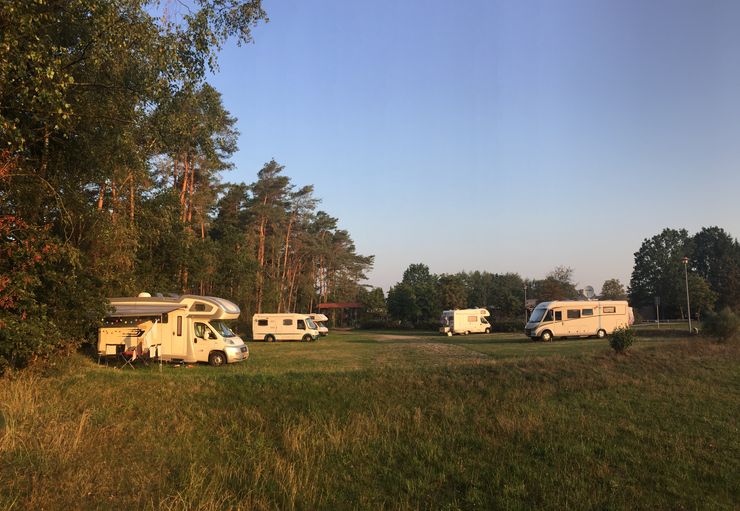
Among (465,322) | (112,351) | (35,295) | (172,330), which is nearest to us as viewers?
Result: (35,295)

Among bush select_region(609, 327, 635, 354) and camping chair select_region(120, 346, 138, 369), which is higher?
bush select_region(609, 327, 635, 354)

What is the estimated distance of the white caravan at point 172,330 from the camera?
17234 millimetres

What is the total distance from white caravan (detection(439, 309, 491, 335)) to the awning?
30.9 m

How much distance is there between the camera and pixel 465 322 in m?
44.3

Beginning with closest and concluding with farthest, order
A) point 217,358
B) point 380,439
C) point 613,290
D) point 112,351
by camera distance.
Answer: point 380,439 → point 112,351 → point 217,358 → point 613,290

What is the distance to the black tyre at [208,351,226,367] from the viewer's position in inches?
731

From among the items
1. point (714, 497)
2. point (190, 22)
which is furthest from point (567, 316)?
point (190, 22)

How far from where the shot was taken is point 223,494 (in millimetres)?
5766

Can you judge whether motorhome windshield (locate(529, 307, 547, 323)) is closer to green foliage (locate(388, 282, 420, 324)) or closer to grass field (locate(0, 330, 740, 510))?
grass field (locate(0, 330, 740, 510))

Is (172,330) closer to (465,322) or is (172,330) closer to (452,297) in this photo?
(465,322)

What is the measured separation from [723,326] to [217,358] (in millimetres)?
19468

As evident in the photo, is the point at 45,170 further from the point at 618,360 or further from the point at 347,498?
the point at 618,360

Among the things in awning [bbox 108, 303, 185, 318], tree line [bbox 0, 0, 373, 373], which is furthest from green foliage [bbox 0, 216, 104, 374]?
awning [bbox 108, 303, 185, 318]

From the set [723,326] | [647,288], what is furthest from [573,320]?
[647,288]
